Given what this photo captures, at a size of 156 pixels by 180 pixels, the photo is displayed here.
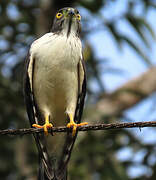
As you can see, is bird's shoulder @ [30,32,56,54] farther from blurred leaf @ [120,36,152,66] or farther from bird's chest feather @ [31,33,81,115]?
blurred leaf @ [120,36,152,66]

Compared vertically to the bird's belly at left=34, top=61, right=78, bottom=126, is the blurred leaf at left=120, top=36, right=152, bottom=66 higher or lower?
lower

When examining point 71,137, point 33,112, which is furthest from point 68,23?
point 71,137

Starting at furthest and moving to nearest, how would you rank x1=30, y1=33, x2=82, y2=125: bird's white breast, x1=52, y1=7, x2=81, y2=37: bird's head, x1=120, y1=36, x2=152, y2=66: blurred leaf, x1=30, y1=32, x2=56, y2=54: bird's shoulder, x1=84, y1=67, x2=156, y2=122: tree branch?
1. x1=84, y1=67, x2=156, y2=122: tree branch
2. x1=120, y1=36, x2=152, y2=66: blurred leaf
3. x1=52, y1=7, x2=81, y2=37: bird's head
4. x1=30, y1=32, x2=56, y2=54: bird's shoulder
5. x1=30, y1=33, x2=82, y2=125: bird's white breast

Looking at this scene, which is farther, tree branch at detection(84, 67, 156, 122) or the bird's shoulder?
tree branch at detection(84, 67, 156, 122)

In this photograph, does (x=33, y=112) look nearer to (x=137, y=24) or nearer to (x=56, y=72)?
(x=56, y=72)

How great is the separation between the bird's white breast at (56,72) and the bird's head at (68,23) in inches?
6.9

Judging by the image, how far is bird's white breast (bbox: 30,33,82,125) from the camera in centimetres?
453

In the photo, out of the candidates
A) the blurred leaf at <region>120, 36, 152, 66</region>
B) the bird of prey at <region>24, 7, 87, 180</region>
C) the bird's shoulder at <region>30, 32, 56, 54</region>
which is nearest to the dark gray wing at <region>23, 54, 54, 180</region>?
the bird of prey at <region>24, 7, 87, 180</region>

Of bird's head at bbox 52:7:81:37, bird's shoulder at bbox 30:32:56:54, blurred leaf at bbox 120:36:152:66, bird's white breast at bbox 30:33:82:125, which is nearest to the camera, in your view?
bird's white breast at bbox 30:33:82:125

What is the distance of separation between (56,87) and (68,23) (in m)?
0.86

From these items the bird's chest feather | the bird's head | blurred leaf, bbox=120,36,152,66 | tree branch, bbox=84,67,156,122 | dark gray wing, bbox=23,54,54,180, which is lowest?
tree branch, bbox=84,67,156,122

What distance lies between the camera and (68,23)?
4902mm

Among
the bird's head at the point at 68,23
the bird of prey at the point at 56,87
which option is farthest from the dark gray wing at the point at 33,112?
the bird's head at the point at 68,23

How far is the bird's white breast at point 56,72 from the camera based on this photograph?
4527 millimetres
